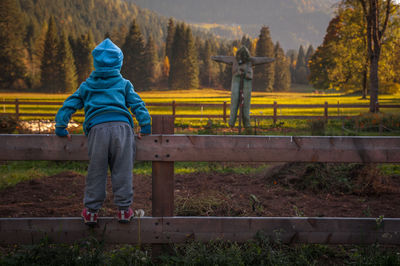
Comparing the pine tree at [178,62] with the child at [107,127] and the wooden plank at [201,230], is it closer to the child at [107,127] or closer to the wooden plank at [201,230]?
the child at [107,127]

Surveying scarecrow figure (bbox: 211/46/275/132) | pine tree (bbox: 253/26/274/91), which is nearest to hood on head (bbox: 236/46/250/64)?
scarecrow figure (bbox: 211/46/275/132)

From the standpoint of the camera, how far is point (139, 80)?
29734 mm

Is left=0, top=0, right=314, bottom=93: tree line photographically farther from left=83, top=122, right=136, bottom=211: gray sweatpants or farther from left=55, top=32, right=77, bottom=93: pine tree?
left=83, top=122, right=136, bottom=211: gray sweatpants

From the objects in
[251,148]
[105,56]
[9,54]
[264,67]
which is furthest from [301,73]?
[105,56]

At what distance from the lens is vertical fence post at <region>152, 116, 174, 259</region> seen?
9.14ft

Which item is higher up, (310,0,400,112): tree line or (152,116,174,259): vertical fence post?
(310,0,400,112): tree line

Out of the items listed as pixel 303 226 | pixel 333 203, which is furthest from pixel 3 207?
pixel 333 203

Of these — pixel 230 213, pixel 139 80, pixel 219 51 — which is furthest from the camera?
pixel 219 51

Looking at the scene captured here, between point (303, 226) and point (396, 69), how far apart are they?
85.0ft

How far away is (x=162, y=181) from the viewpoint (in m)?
2.79

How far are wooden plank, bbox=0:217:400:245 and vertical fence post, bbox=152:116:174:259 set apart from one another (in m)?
0.08

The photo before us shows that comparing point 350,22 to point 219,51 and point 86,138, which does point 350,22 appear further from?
point 219,51

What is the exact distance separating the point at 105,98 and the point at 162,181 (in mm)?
821

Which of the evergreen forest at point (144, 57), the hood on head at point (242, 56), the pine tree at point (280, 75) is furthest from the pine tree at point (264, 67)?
the hood on head at point (242, 56)
